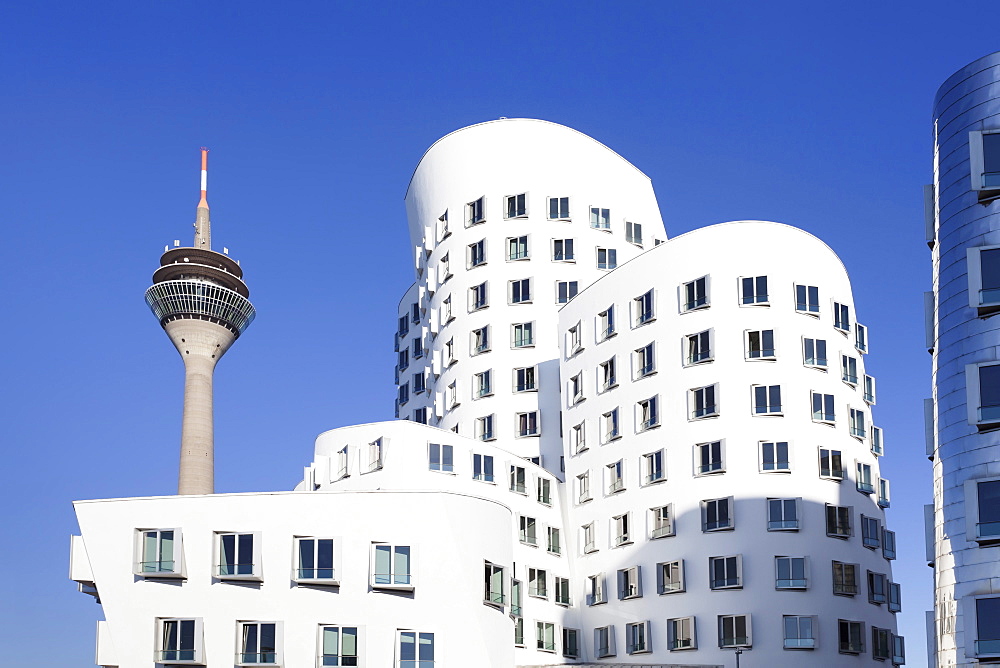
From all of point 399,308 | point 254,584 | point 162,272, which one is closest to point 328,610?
point 254,584

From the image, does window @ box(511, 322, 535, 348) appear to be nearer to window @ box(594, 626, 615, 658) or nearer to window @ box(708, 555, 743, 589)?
window @ box(594, 626, 615, 658)

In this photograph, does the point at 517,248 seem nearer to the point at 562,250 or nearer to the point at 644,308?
the point at 562,250

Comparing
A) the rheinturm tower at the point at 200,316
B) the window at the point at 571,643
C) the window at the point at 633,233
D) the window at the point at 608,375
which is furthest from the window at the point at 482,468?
the rheinturm tower at the point at 200,316

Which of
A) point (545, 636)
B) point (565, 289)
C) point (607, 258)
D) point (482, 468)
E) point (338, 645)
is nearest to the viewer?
point (338, 645)

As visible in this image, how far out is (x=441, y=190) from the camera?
279ft

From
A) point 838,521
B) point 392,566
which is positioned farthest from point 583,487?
point 392,566

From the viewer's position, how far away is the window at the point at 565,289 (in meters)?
79.0

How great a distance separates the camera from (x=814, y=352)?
64188mm

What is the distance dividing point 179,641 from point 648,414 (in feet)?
89.8

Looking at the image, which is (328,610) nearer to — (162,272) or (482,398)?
(482,398)

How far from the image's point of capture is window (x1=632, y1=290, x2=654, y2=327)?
6750 centimetres

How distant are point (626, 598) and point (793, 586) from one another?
28.3 ft

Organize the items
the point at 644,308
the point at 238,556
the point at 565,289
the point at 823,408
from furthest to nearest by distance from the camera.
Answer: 1. the point at 565,289
2. the point at 644,308
3. the point at 823,408
4. the point at 238,556

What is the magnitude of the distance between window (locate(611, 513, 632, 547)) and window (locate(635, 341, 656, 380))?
7.15 meters
